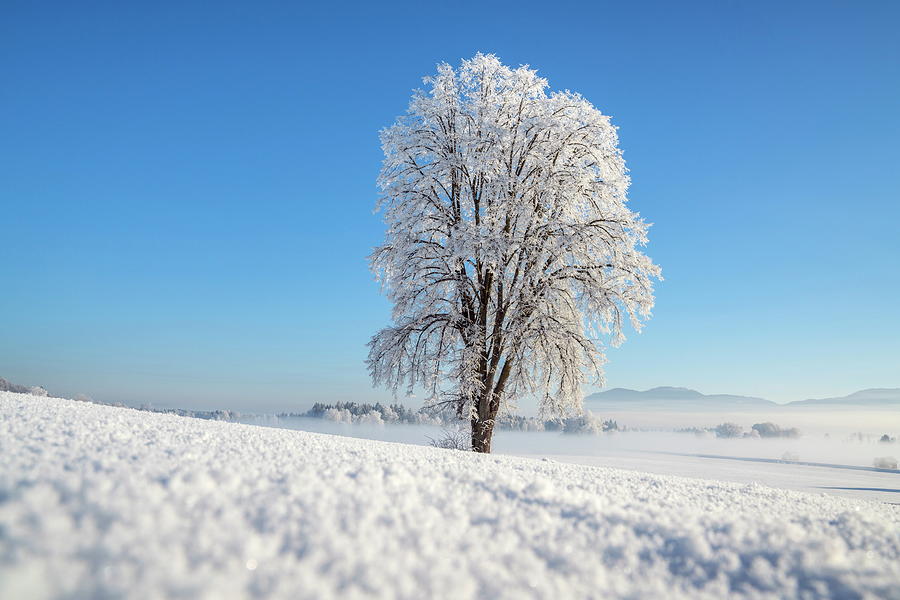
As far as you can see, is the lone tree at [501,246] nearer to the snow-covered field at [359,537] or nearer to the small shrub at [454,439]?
the small shrub at [454,439]

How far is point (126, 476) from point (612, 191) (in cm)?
1100

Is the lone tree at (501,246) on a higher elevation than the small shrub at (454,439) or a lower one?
higher

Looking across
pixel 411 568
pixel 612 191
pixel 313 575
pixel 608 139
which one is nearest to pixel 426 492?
pixel 411 568

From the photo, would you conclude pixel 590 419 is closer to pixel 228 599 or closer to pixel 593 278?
pixel 593 278

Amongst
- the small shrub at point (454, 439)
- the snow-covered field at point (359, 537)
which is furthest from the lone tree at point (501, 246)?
the snow-covered field at point (359, 537)

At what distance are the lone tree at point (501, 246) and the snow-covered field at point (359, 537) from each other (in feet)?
26.2

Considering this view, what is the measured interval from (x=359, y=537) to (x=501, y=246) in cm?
864

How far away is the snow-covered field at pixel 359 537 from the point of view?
1362mm

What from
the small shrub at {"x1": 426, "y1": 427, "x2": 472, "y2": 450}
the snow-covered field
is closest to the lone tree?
the small shrub at {"x1": 426, "y1": 427, "x2": 472, "y2": 450}

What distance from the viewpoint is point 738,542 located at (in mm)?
1992

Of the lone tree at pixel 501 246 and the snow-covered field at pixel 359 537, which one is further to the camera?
the lone tree at pixel 501 246

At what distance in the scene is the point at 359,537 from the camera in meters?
1.64

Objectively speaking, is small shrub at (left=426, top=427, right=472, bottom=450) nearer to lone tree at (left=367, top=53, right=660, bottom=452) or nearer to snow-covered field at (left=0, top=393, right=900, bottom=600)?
lone tree at (left=367, top=53, right=660, bottom=452)

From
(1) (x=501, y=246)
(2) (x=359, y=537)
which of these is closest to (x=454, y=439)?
(1) (x=501, y=246)
